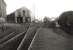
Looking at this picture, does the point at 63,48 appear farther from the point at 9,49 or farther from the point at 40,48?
the point at 9,49

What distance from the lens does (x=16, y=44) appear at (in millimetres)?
18391

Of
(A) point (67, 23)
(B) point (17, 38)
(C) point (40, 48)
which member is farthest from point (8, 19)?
(C) point (40, 48)

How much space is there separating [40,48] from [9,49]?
3.80m

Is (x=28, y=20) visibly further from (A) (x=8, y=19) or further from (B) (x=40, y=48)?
(B) (x=40, y=48)

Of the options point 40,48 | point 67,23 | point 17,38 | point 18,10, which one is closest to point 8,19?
point 18,10

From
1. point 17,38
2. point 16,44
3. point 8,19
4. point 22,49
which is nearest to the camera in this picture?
point 22,49

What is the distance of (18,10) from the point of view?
5650cm

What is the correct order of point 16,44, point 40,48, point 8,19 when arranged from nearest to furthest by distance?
point 40,48, point 16,44, point 8,19

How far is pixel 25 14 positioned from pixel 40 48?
41129mm

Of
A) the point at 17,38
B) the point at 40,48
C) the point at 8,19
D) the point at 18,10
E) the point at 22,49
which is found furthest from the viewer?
the point at 8,19

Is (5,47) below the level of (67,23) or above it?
below

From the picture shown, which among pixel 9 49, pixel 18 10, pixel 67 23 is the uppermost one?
pixel 18 10

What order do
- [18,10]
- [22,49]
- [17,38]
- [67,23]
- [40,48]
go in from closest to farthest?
[22,49] < [40,48] < [17,38] < [67,23] < [18,10]

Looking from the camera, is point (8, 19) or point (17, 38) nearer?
point (17, 38)
